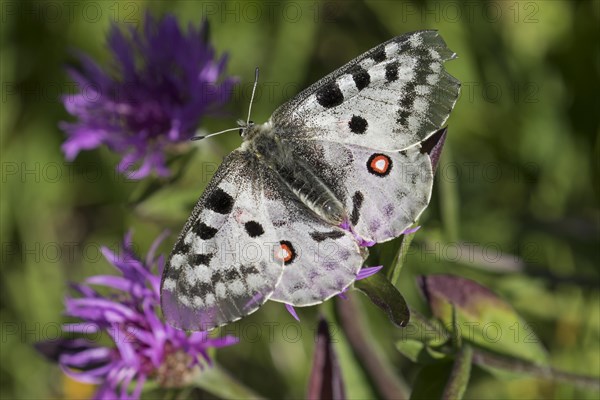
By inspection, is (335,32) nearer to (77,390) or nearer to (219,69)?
(219,69)

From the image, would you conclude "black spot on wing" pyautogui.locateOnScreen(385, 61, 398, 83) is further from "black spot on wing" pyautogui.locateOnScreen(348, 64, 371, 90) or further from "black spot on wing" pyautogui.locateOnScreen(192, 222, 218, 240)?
"black spot on wing" pyautogui.locateOnScreen(192, 222, 218, 240)

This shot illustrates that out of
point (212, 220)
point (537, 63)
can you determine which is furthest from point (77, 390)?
point (537, 63)

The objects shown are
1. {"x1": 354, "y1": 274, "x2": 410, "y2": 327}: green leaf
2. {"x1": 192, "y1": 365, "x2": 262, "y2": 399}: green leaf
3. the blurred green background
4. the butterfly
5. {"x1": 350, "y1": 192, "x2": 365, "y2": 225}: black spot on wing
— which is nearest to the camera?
{"x1": 354, "y1": 274, "x2": 410, "y2": 327}: green leaf

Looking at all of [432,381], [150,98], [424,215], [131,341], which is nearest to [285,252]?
[432,381]

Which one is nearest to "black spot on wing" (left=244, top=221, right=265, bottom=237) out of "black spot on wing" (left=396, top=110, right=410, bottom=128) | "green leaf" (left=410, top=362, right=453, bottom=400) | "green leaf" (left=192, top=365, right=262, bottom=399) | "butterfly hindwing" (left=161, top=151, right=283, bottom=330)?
"butterfly hindwing" (left=161, top=151, right=283, bottom=330)

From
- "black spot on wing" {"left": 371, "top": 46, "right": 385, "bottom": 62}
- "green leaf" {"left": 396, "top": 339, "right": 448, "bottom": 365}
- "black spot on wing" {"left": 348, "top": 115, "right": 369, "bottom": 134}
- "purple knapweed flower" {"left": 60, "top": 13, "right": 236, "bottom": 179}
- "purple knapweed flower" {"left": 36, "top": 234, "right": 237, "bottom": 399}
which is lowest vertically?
"purple knapweed flower" {"left": 36, "top": 234, "right": 237, "bottom": 399}
